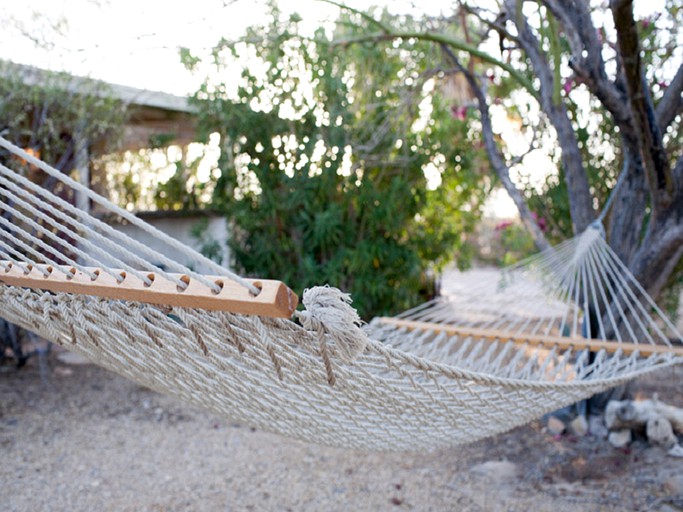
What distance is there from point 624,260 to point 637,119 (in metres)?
0.76

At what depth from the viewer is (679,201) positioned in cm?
243

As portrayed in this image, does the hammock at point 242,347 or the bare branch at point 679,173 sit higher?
the bare branch at point 679,173

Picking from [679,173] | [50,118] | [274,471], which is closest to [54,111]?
[50,118]

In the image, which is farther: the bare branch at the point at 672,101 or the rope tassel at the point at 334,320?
the bare branch at the point at 672,101

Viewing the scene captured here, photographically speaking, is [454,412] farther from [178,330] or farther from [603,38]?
[603,38]

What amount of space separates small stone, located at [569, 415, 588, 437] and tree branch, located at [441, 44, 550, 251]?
74cm

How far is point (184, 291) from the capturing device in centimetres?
94

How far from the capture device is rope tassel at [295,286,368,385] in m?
0.95

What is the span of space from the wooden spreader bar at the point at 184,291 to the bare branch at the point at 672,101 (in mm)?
2103

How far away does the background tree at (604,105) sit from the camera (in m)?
2.18

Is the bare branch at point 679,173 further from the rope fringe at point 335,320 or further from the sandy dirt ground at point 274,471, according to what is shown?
the rope fringe at point 335,320

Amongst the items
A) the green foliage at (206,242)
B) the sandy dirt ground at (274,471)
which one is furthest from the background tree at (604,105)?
the green foliage at (206,242)

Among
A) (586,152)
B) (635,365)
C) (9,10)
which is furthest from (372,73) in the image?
(635,365)

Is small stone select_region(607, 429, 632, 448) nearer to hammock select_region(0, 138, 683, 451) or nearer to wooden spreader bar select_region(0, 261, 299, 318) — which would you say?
hammock select_region(0, 138, 683, 451)
